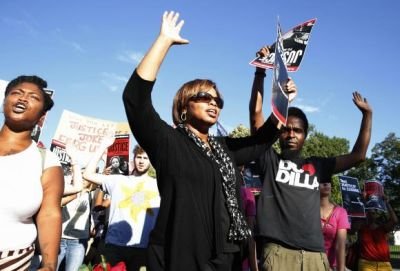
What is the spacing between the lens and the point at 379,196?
6.91 meters

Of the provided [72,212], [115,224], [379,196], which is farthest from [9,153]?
[379,196]

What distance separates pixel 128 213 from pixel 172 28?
122 inches

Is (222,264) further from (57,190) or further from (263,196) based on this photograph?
(263,196)

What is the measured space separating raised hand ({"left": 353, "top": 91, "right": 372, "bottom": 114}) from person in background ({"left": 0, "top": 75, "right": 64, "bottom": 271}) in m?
2.60

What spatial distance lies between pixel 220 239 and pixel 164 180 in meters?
0.44

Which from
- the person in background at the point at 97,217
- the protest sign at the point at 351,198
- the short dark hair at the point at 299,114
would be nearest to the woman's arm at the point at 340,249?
the short dark hair at the point at 299,114

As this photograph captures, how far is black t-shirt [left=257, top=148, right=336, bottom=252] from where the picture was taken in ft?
10.5

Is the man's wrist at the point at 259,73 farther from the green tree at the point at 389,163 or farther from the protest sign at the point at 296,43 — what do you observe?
the green tree at the point at 389,163

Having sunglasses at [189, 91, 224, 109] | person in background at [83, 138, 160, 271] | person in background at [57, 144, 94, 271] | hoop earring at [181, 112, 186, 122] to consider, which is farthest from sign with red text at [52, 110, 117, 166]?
sunglasses at [189, 91, 224, 109]

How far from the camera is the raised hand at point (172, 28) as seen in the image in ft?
7.48

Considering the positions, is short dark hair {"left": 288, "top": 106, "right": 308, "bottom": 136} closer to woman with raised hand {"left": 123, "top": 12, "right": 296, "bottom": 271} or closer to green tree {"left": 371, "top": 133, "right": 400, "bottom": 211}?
woman with raised hand {"left": 123, "top": 12, "right": 296, "bottom": 271}

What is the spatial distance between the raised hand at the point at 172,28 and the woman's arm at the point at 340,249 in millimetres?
3352

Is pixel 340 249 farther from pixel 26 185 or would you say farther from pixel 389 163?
pixel 389 163

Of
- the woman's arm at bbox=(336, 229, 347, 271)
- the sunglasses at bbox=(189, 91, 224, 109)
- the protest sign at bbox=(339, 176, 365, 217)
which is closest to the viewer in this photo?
the sunglasses at bbox=(189, 91, 224, 109)
